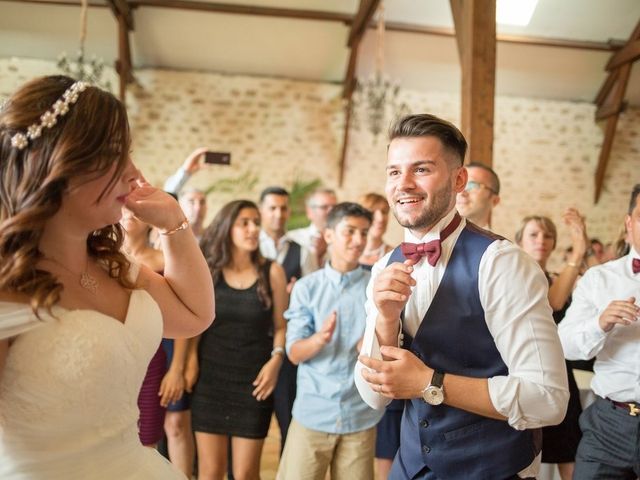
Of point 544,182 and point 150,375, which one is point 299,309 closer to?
point 150,375

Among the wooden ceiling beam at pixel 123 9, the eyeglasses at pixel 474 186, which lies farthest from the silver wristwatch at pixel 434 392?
the wooden ceiling beam at pixel 123 9

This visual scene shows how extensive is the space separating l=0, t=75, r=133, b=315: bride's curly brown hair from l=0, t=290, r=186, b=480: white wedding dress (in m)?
0.06

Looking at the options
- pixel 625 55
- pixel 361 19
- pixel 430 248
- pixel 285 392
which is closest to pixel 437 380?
pixel 430 248

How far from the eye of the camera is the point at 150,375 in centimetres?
287

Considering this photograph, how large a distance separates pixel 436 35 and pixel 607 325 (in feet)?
20.9

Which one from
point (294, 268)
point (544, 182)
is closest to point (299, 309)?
point (294, 268)

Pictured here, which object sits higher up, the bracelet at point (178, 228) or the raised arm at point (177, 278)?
the bracelet at point (178, 228)

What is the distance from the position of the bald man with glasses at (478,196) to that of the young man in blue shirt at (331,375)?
55 centimetres

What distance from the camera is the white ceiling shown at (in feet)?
23.2

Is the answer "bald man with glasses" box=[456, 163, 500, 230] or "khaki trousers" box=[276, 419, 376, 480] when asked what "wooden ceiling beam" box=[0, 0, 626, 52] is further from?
"khaki trousers" box=[276, 419, 376, 480]

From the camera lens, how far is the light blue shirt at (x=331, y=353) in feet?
8.08

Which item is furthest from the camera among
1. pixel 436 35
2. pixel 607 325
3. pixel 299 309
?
pixel 436 35

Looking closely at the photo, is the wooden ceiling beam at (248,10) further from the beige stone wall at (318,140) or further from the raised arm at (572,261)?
the raised arm at (572,261)

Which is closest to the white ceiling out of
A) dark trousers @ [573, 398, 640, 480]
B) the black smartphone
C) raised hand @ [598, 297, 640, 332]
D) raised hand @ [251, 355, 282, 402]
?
the black smartphone
